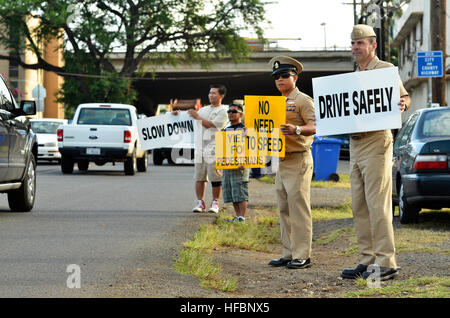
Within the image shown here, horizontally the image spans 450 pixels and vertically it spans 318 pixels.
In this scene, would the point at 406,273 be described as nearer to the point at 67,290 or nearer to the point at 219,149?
the point at 67,290

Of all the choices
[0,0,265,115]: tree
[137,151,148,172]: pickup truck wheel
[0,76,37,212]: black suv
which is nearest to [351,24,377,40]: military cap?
[0,76,37,212]: black suv

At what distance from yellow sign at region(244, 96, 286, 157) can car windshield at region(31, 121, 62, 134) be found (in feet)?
76.0

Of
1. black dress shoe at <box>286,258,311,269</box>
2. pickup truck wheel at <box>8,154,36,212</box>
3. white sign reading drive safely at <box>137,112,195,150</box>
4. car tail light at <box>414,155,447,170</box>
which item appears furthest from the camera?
pickup truck wheel at <box>8,154,36,212</box>

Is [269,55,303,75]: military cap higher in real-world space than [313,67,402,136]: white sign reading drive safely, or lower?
higher

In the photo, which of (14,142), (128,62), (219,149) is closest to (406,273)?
(219,149)

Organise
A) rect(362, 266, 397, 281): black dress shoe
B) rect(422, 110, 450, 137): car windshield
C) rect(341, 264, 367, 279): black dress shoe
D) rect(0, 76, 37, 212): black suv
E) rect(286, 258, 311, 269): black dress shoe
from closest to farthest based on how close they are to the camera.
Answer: rect(362, 266, 397, 281): black dress shoe
rect(341, 264, 367, 279): black dress shoe
rect(286, 258, 311, 269): black dress shoe
rect(422, 110, 450, 137): car windshield
rect(0, 76, 37, 212): black suv

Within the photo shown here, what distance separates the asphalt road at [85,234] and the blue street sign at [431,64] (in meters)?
6.45

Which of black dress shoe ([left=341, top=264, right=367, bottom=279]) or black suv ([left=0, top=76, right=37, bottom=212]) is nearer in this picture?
black dress shoe ([left=341, top=264, right=367, bottom=279])

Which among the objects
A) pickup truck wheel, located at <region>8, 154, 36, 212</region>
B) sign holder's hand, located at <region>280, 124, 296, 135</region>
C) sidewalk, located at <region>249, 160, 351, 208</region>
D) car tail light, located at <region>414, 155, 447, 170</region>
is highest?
sign holder's hand, located at <region>280, 124, 296, 135</region>

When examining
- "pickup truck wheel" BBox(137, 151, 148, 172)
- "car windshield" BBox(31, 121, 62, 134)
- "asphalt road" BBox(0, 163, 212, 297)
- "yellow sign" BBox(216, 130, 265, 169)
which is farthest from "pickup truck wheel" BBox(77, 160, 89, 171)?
"yellow sign" BBox(216, 130, 265, 169)

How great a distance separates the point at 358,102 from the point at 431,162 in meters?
3.60

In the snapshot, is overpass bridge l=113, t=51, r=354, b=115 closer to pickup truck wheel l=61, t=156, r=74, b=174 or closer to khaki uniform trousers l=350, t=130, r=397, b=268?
pickup truck wheel l=61, t=156, r=74, b=174

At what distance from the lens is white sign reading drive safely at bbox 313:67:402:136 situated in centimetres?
730

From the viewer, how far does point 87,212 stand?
13.0 metres
